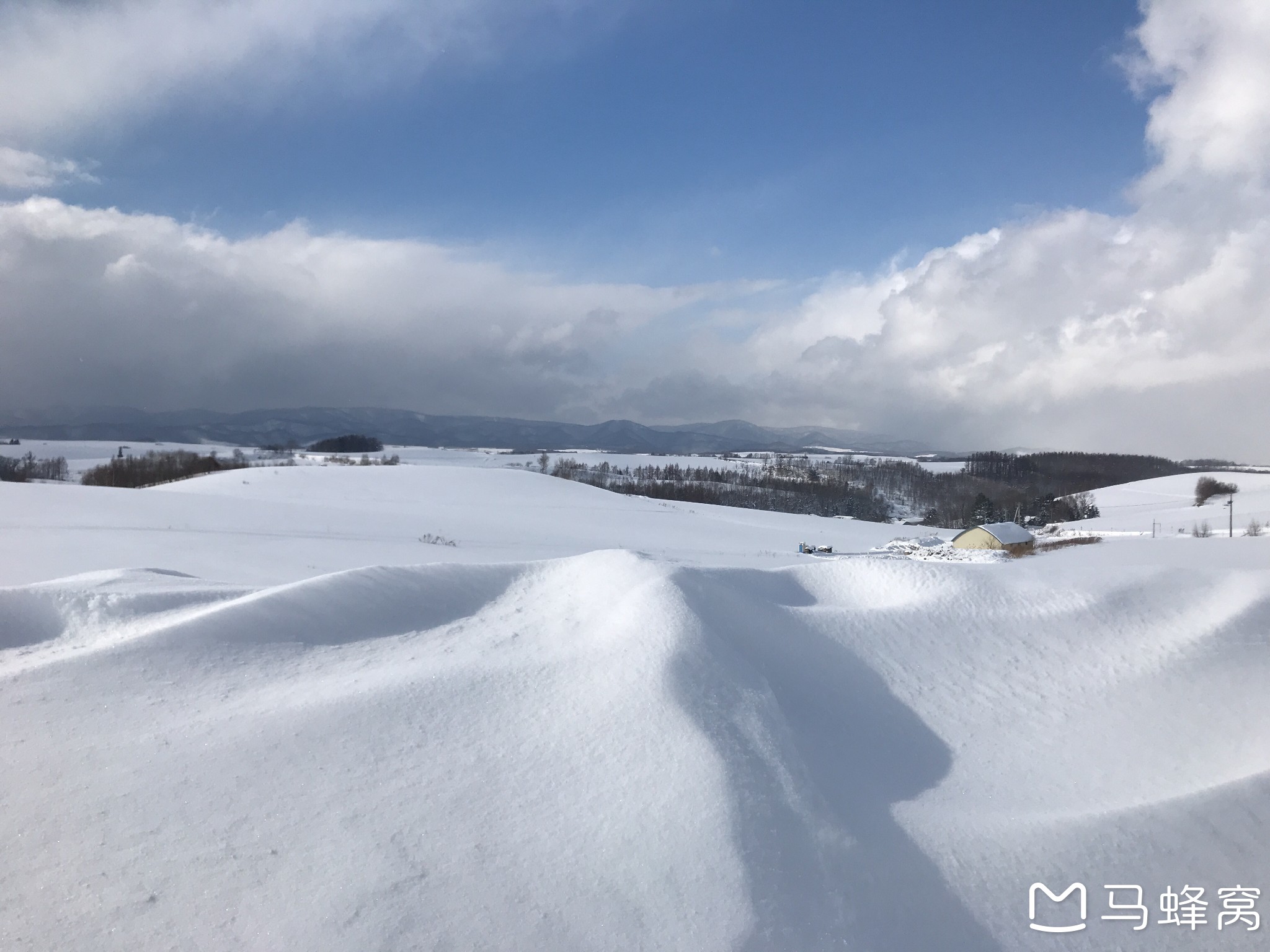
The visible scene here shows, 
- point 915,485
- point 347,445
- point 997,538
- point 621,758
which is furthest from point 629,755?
point 347,445

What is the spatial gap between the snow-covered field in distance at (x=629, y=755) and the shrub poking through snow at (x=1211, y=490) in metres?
52.9

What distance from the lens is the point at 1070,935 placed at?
375 centimetres

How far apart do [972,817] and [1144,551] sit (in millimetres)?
14258

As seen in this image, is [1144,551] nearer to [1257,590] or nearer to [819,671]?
[1257,590]

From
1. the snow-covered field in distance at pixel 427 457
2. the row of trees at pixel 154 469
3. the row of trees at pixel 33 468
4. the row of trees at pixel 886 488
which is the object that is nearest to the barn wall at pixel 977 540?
the row of trees at pixel 886 488

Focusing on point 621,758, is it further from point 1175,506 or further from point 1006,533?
point 1175,506

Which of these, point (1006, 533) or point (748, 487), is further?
point (748, 487)

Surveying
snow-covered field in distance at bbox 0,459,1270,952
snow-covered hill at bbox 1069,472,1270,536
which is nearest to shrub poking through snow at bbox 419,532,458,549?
snow-covered field in distance at bbox 0,459,1270,952

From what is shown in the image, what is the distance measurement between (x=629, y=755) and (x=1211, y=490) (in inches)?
2642

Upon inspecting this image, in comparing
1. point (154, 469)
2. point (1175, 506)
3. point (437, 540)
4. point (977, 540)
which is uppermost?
point (1175, 506)

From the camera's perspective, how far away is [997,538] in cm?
2509

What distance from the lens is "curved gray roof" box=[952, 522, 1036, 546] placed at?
25.0m

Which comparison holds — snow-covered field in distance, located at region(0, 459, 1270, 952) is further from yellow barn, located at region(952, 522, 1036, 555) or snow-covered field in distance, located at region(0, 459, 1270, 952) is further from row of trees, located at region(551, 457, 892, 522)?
row of trees, located at region(551, 457, 892, 522)

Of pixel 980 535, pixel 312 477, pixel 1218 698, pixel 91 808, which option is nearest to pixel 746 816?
pixel 91 808
